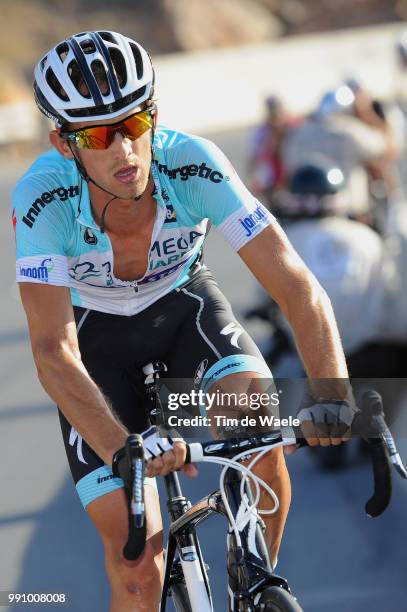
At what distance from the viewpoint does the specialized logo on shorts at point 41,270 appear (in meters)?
3.86

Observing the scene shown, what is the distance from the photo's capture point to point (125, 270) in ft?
14.1

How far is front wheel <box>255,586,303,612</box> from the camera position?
327cm

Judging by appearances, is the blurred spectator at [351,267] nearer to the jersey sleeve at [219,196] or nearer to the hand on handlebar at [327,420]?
the jersey sleeve at [219,196]

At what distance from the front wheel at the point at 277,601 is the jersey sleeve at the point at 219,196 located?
1.16m

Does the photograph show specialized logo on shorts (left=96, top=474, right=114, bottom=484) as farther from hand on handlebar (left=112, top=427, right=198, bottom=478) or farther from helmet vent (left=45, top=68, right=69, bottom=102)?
helmet vent (left=45, top=68, right=69, bottom=102)

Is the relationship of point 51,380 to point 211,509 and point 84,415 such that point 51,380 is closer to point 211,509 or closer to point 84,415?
point 84,415

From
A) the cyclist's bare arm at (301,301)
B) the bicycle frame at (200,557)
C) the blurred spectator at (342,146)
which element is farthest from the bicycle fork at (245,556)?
the blurred spectator at (342,146)

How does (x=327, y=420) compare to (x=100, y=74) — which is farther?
(x=100, y=74)

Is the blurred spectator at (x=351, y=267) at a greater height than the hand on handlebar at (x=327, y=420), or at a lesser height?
greater

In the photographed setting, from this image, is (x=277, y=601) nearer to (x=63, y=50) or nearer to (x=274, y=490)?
(x=274, y=490)

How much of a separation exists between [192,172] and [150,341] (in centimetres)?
64

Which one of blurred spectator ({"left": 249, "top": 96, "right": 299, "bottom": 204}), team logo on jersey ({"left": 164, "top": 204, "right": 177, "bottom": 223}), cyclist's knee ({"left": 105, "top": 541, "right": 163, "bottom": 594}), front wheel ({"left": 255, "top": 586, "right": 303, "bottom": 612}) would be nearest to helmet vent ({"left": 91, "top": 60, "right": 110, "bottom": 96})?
team logo on jersey ({"left": 164, "top": 204, "right": 177, "bottom": 223})

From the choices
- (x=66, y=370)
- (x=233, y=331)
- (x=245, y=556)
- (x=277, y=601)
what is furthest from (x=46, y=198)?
(x=277, y=601)

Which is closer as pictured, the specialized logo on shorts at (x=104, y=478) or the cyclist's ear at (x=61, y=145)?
the specialized logo on shorts at (x=104, y=478)
